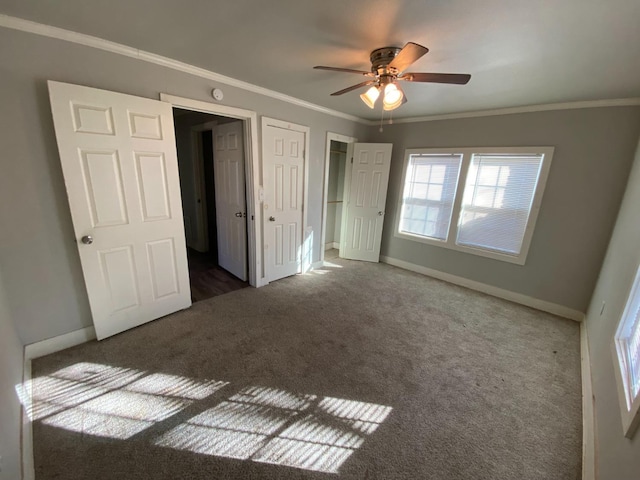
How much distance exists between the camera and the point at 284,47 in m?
1.87

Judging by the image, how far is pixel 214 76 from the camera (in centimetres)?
249

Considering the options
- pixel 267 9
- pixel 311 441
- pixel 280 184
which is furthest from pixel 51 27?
pixel 311 441

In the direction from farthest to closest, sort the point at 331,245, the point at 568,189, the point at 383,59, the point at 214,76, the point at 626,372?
the point at 331,245
the point at 568,189
the point at 214,76
the point at 383,59
the point at 626,372

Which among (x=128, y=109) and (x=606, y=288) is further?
(x=606, y=288)

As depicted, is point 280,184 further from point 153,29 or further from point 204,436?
point 204,436

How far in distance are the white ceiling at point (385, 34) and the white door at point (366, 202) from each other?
70.7 inches

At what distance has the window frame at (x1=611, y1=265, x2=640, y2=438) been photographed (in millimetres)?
1062

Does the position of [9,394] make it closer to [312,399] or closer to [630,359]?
[312,399]

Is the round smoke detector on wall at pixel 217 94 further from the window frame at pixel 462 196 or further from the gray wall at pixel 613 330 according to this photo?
the gray wall at pixel 613 330

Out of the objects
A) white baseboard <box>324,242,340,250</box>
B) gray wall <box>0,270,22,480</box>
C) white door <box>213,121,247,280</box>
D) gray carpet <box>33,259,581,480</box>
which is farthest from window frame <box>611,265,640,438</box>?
white baseboard <box>324,242,340,250</box>

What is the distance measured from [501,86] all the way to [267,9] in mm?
2300

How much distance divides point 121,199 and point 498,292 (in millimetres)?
4507

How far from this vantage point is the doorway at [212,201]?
325 cm

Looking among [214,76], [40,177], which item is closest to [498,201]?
[214,76]
